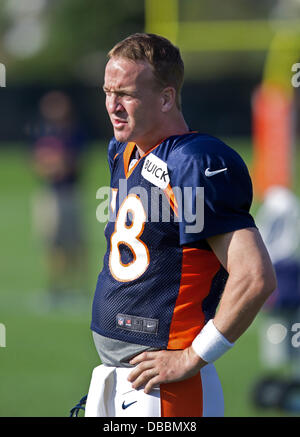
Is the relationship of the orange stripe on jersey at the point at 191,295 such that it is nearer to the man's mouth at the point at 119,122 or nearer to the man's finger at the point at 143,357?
the man's finger at the point at 143,357

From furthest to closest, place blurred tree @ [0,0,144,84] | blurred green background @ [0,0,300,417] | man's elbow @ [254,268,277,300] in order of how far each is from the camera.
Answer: blurred tree @ [0,0,144,84] → blurred green background @ [0,0,300,417] → man's elbow @ [254,268,277,300]

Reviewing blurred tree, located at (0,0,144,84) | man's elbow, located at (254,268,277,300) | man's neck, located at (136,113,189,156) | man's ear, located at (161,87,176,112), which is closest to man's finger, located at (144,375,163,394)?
man's elbow, located at (254,268,277,300)

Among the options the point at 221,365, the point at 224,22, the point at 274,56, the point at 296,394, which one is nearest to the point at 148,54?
the point at 296,394

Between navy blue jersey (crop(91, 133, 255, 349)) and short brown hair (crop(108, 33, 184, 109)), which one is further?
short brown hair (crop(108, 33, 184, 109))

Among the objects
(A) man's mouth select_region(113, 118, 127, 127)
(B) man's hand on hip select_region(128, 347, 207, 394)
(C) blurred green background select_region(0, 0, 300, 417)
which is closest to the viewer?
(B) man's hand on hip select_region(128, 347, 207, 394)

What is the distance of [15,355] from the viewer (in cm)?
717

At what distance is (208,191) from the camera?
8.55ft

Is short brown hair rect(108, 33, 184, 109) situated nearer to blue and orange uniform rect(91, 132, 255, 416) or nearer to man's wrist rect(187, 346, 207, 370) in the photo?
blue and orange uniform rect(91, 132, 255, 416)

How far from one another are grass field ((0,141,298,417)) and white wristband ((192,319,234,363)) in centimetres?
297

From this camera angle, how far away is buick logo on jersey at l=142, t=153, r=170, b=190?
2.68m

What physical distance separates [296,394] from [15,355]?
2501 mm

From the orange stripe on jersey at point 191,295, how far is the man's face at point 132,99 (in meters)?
0.42

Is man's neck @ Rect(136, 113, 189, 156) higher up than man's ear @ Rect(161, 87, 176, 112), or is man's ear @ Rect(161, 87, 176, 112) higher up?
man's ear @ Rect(161, 87, 176, 112)

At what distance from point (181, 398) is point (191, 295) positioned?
33 centimetres
